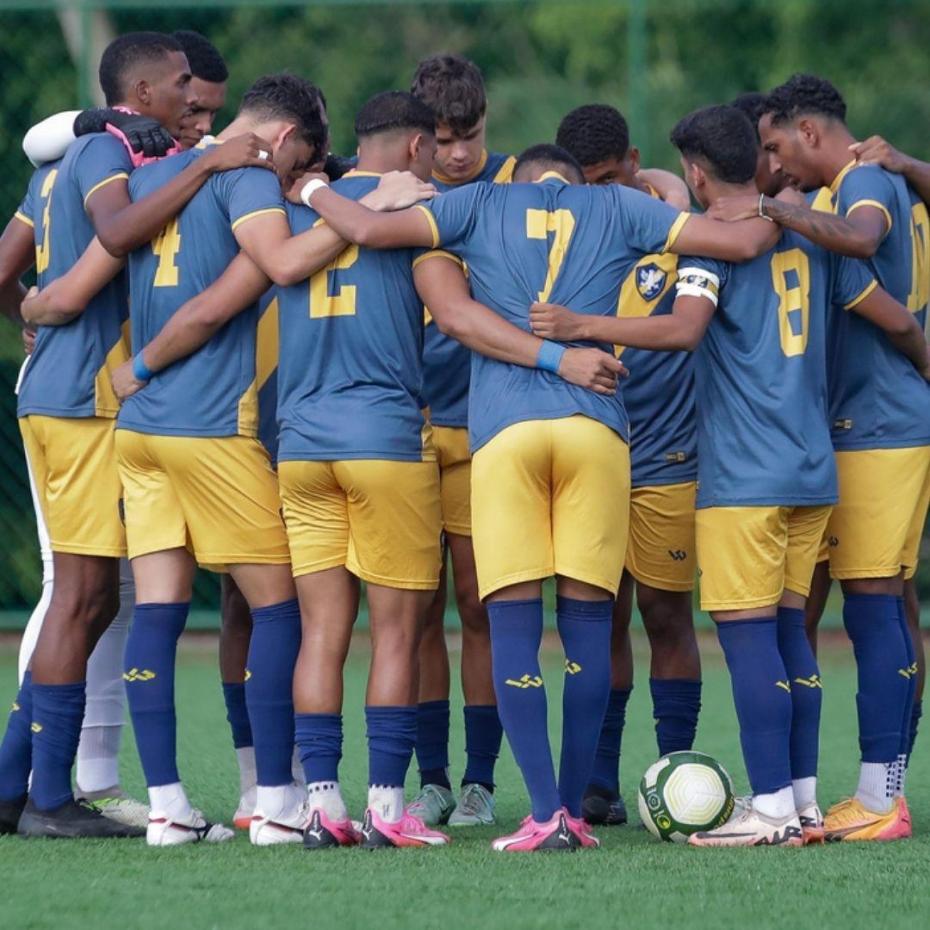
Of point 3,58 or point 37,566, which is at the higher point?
point 3,58

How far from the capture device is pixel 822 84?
6.14 metres

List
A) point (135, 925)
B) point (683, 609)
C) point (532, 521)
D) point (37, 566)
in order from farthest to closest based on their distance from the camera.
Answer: point (37, 566)
point (683, 609)
point (532, 521)
point (135, 925)

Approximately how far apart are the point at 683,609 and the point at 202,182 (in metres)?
2.15

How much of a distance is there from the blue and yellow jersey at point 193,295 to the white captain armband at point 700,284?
1208 mm

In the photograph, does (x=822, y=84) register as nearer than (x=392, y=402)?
No

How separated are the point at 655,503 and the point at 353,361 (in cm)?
126

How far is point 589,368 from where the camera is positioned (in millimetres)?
5566

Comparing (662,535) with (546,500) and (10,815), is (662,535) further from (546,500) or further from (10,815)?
(10,815)

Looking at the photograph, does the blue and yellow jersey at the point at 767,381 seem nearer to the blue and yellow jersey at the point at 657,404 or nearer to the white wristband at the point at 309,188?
the blue and yellow jersey at the point at 657,404

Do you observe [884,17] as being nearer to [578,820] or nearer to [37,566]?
[37,566]

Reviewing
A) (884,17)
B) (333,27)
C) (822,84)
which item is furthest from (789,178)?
(884,17)

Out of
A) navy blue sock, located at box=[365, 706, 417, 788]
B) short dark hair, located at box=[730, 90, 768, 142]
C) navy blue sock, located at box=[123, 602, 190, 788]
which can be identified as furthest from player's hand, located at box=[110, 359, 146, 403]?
short dark hair, located at box=[730, 90, 768, 142]

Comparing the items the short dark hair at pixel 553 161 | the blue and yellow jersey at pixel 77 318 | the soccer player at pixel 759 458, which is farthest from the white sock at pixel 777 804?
the blue and yellow jersey at pixel 77 318

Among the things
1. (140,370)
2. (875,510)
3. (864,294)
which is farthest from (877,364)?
(140,370)
